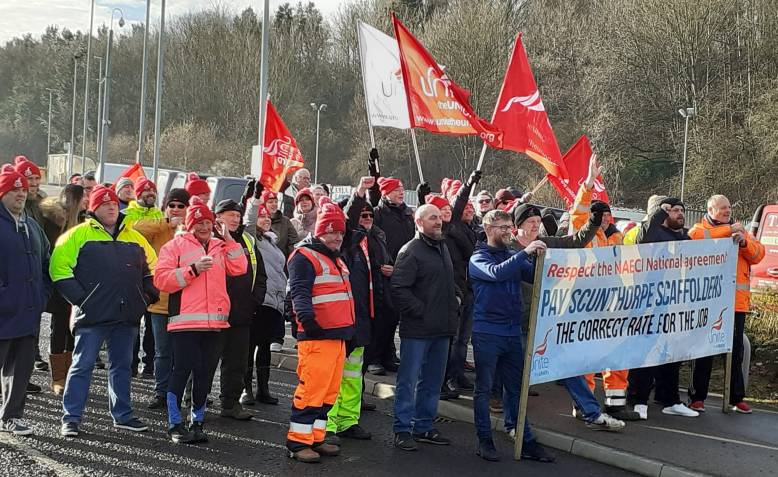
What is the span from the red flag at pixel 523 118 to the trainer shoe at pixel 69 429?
5336 millimetres

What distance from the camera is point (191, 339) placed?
6.57m

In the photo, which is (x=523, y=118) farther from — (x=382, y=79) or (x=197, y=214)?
(x=197, y=214)

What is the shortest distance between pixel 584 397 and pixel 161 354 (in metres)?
3.74

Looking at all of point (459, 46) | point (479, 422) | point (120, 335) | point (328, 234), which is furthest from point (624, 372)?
point (459, 46)

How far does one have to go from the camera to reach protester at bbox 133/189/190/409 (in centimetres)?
759

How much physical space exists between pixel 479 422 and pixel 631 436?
1.42 metres

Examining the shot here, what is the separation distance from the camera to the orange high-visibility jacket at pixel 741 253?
26.1ft

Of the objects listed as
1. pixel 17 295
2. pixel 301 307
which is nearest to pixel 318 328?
pixel 301 307

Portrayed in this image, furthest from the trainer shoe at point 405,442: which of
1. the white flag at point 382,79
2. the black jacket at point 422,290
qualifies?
the white flag at point 382,79

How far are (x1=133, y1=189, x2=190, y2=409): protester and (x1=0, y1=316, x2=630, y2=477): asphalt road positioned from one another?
1.06 ft

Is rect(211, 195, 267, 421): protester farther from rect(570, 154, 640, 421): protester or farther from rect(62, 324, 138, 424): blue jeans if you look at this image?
rect(570, 154, 640, 421): protester

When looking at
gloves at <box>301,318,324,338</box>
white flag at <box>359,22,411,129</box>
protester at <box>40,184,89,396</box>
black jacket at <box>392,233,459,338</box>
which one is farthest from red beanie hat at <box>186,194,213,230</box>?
white flag at <box>359,22,411,129</box>

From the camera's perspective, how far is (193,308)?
6.53m

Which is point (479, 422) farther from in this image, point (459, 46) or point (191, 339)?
point (459, 46)
